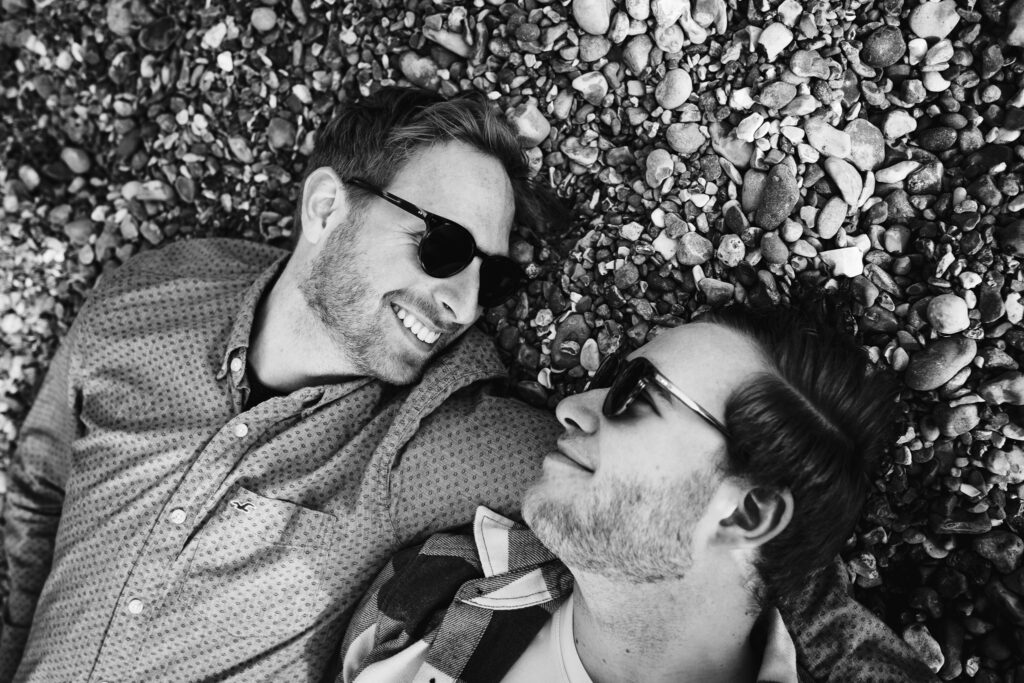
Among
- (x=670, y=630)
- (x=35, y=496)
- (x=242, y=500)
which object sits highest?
(x=242, y=500)

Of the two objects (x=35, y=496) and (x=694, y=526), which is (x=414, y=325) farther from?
(x=35, y=496)

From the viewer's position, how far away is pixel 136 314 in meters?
2.90

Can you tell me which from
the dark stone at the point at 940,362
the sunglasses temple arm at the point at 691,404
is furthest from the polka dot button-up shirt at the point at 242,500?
the dark stone at the point at 940,362

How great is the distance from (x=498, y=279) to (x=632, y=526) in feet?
3.36

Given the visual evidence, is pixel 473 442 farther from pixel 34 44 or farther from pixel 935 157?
pixel 34 44

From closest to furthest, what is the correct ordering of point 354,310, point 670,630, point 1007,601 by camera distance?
1. point 670,630
2. point 1007,601
3. point 354,310

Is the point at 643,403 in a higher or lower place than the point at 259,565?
higher

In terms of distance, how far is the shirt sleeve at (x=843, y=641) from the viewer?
2.09 m

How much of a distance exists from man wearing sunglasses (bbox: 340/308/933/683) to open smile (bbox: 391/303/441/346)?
0.62 m

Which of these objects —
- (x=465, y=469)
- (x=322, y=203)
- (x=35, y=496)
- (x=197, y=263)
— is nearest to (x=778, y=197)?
(x=465, y=469)

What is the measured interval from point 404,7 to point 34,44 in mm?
1885

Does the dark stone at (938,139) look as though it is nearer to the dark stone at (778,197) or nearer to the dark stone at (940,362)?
the dark stone at (778,197)

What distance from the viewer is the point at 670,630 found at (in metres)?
2.13

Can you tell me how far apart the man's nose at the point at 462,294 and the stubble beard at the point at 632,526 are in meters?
0.78
